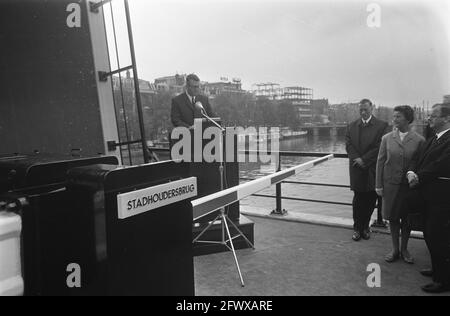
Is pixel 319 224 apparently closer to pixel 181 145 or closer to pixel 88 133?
pixel 181 145

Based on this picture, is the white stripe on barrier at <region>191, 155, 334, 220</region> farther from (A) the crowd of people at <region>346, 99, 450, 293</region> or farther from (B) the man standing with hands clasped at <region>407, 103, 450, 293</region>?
(B) the man standing with hands clasped at <region>407, 103, 450, 293</region>

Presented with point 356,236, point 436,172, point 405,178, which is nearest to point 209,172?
point 356,236

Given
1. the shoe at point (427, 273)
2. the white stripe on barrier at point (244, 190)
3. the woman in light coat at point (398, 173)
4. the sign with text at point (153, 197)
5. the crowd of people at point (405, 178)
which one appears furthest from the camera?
the woman in light coat at point (398, 173)

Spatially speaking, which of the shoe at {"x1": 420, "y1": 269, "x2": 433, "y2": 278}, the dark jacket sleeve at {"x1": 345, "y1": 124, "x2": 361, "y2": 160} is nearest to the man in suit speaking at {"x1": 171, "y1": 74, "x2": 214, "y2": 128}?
the dark jacket sleeve at {"x1": 345, "y1": 124, "x2": 361, "y2": 160}

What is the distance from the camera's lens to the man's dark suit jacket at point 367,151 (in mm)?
4602

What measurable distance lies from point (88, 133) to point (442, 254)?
2.92 m

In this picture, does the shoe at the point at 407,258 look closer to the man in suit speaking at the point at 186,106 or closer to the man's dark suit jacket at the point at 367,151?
the man's dark suit jacket at the point at 367,151

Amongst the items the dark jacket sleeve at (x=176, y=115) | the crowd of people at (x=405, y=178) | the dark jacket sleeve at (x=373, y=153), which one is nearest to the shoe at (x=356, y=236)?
the crowd of people at (x=405, y=178)

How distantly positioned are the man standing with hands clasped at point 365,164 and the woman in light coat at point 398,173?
1.73ft

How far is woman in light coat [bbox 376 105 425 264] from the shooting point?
3847mm

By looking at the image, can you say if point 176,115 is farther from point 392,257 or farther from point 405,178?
point 392,257

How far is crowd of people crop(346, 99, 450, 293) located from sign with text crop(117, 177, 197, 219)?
2.52 m
